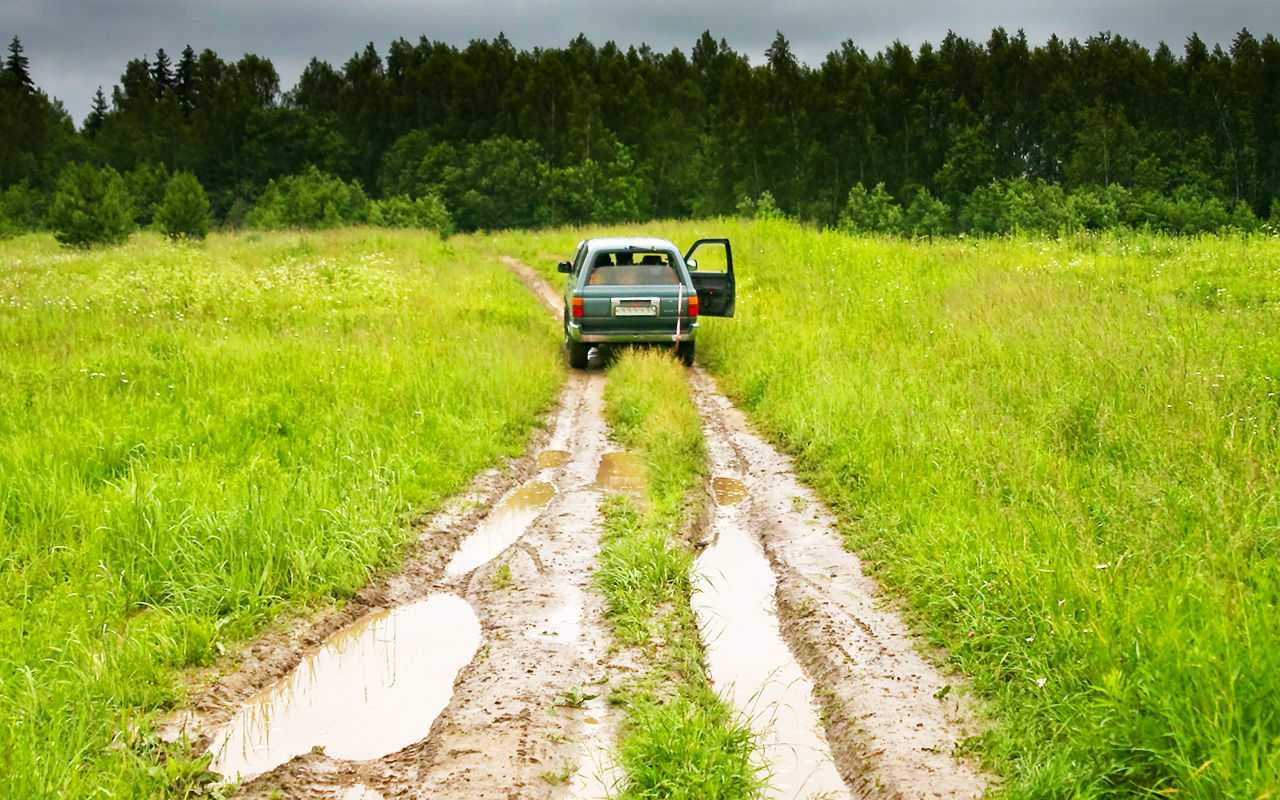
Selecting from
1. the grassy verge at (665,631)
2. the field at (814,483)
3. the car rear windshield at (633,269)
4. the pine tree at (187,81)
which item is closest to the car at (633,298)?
the car rear windshield at (633,269)

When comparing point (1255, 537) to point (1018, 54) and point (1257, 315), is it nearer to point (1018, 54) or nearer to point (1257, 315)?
point (1257, 315)

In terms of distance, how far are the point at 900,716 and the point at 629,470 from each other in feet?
14.1

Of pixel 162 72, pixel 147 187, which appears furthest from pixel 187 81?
pixel 147 187

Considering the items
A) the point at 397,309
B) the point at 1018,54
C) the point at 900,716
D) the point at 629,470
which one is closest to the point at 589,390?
the point at 629,470

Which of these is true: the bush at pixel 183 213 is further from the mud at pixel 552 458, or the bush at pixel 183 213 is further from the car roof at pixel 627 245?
the mud at pixel 552 458

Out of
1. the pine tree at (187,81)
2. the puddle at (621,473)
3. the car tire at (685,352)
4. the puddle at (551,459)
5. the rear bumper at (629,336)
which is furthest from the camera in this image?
the pine tree at (187,81)

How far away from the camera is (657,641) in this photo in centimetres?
481

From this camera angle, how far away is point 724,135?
7812 centimetres

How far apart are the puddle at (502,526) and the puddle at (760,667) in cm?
142

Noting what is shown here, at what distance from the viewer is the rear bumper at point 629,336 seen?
1248 centimetres

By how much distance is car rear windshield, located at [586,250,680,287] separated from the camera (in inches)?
492

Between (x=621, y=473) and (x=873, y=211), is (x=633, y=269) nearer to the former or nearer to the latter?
(x=621, y=473)

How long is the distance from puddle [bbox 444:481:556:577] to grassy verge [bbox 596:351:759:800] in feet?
2.10

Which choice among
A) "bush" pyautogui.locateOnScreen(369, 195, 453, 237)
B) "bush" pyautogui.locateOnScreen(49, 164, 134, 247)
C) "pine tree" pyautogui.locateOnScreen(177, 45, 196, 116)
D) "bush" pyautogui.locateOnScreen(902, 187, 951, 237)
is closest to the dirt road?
"bush" pyautogui.locateOnScreen(49, 164, 134, 247)
